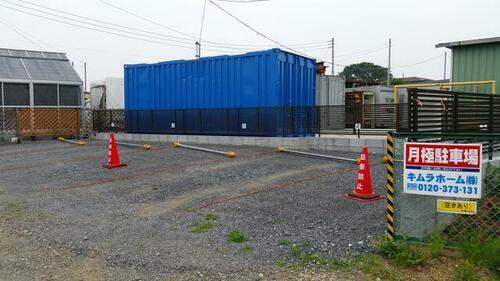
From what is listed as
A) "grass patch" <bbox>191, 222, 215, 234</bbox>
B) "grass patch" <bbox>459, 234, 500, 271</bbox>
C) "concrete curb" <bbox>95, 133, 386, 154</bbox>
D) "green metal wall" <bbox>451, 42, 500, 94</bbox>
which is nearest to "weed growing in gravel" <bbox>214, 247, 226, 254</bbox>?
"grass patch" <bbox>191, 222, 215, 234</bbox>

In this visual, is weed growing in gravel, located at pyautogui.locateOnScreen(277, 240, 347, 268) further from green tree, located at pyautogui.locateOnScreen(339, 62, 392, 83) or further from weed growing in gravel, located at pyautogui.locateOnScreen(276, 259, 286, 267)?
green tree, located at pyautogui.locateOnScreen(339, 62, 392, 83)

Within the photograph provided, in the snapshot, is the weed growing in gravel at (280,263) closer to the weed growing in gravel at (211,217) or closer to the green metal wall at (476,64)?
the weed growing in gravel at (211,217)

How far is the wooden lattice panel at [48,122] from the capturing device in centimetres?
1867

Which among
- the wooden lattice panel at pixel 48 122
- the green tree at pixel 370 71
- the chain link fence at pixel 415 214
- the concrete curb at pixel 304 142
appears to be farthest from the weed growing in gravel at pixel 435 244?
the green tree at pixel 370 71

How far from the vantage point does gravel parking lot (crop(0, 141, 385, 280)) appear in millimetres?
4594

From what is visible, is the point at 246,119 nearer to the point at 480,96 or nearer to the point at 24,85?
the point at 480,96

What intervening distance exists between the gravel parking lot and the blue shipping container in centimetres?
408

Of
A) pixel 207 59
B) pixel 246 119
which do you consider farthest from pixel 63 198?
pixel 207 59

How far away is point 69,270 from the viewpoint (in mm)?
4480

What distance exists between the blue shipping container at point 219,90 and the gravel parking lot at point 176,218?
408cm

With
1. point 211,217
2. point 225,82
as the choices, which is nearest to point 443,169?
point 211,217

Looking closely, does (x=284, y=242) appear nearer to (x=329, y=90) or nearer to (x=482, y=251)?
(x=482, y=251)

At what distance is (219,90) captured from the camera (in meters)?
15.7

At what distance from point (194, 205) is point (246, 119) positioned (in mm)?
8234
